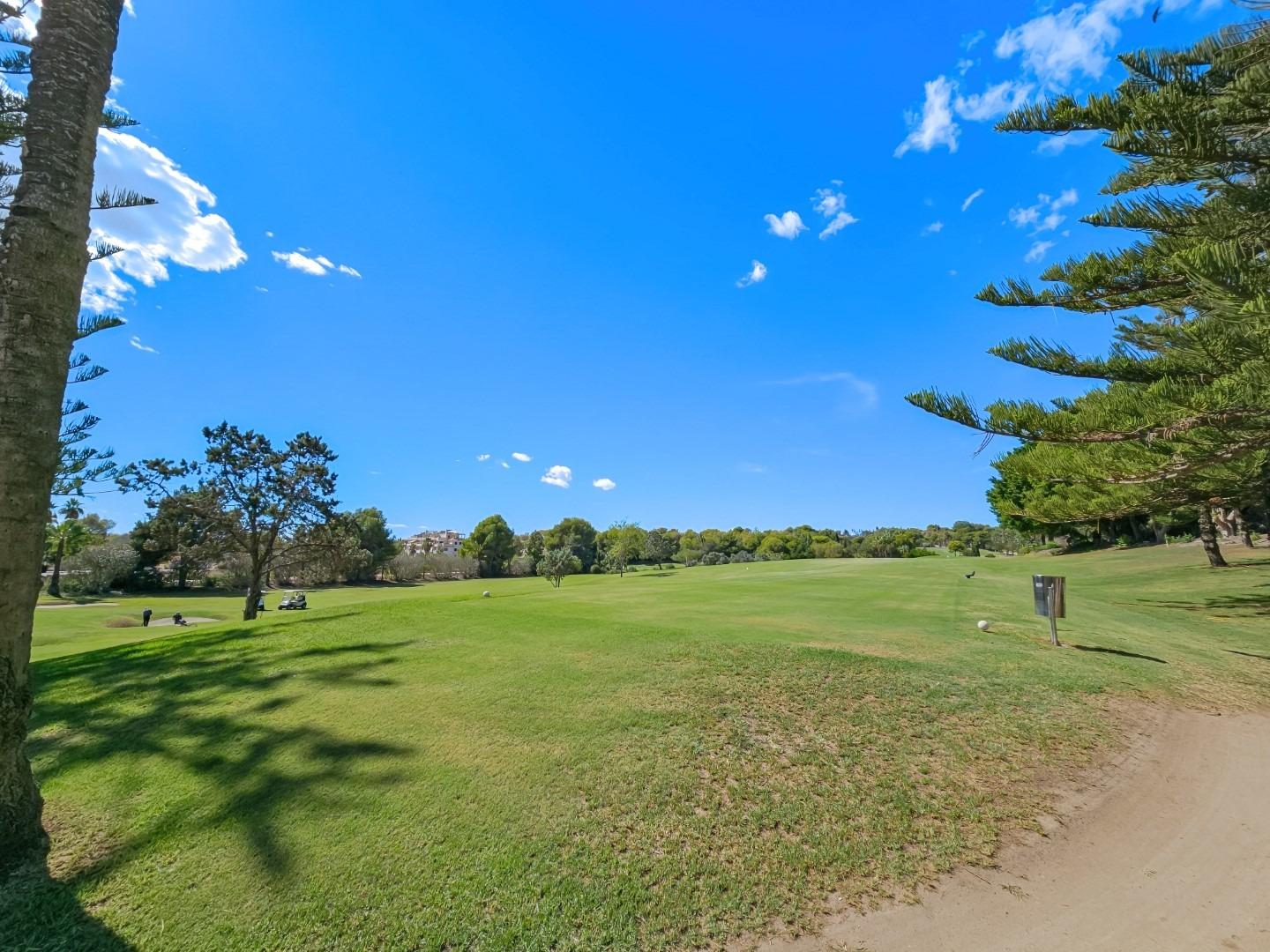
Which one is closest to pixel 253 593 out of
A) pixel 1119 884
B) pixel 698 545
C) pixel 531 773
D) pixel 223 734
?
pixel 223 734

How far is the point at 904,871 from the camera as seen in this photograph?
356 cm

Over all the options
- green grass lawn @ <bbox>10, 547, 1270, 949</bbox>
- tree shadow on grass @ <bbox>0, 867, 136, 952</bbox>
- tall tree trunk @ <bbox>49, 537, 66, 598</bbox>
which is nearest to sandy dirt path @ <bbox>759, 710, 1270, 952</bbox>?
green grass lawn @ <bbox>10, 547, 1270, 949</bbox>

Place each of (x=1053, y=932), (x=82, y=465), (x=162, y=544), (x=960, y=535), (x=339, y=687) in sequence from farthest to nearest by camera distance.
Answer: (x=960, y=535) < (x=162, y=544) < (x=82, y=465) < (x=339, y=687) < (x=1053, y=932)

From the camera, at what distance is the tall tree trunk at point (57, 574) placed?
34719 mm

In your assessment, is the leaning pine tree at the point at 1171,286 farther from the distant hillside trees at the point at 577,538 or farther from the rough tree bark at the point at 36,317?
the distant hillside trees at the point at 577,538

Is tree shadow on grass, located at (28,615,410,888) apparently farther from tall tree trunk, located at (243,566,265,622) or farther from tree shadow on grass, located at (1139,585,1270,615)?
tree shadow on grass, located at (1139,585,1270,615)

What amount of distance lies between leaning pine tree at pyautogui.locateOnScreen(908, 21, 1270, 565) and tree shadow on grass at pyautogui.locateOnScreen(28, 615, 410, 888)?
8122mm

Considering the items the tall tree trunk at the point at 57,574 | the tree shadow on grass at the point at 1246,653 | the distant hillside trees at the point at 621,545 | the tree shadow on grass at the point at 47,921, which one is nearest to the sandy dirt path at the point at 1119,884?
the tree shadow on grass at the point at 47,921

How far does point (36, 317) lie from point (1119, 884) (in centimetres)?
907

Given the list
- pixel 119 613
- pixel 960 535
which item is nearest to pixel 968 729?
pixel 119 613

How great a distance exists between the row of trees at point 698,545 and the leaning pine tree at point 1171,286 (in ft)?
146

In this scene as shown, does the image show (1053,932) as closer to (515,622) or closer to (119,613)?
(515,622)

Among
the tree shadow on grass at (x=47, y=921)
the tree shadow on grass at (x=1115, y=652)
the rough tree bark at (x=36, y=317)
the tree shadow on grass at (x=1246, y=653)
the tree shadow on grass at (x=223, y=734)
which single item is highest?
the rough tree bark at (x=36, y=317)

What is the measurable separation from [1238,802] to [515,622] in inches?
397
